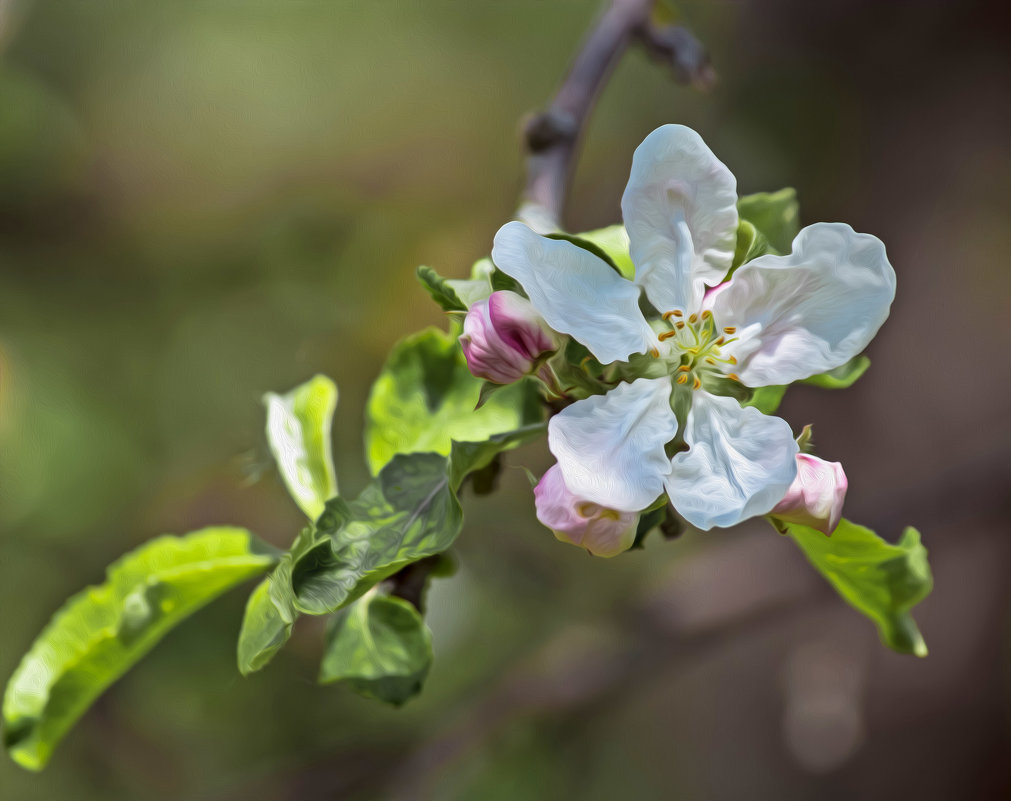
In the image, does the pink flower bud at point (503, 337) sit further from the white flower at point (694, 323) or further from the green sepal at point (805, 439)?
the green sepal at point (805, 439)

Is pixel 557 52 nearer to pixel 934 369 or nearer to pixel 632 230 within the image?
pixel 934 369

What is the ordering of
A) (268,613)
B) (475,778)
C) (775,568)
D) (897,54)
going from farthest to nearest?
(897,54)
(775,568)
(475,778)
(268,613)

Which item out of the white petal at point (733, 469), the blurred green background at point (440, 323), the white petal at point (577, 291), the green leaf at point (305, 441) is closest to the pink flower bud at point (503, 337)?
the white petal at point (577, 291)

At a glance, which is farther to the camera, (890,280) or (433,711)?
(433,711)

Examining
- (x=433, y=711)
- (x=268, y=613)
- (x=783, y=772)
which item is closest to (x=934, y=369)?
(x=783, y=772)

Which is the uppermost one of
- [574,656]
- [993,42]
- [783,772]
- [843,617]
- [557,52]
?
[557,52]

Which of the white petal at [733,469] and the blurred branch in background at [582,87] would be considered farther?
the blurred branch in background at [582,87]

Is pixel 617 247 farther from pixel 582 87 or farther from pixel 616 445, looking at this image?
pixel 582 87
